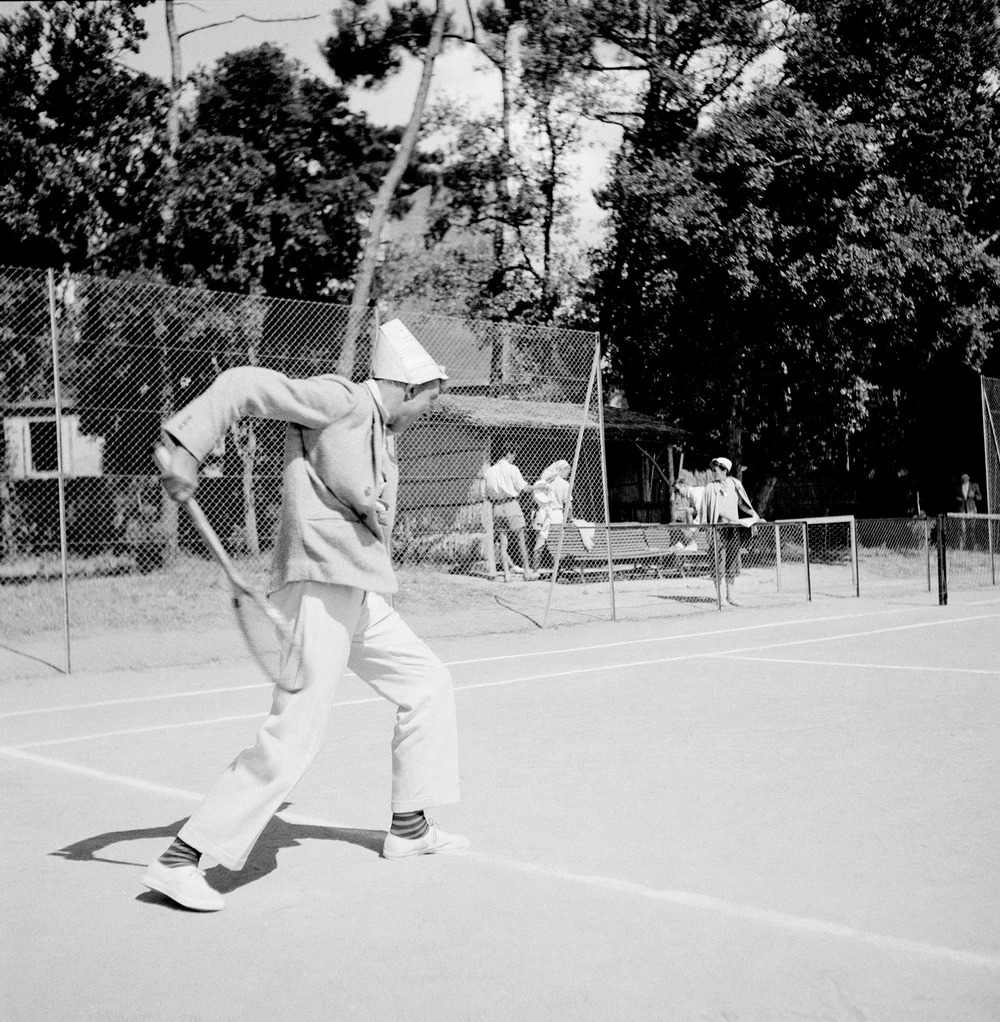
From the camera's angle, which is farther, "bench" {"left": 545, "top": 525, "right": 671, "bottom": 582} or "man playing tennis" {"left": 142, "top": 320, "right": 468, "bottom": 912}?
"bench" {"left": 545, "top": 525, "right": 671, "bottom": 582}

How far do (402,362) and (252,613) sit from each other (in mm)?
1050

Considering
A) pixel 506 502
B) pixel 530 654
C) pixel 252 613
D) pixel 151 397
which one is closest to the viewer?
pixel 252 613

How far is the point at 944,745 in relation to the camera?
7.02m

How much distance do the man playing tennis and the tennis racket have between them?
50mm

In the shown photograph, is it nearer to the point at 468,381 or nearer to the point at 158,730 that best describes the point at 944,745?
the point at 158,730

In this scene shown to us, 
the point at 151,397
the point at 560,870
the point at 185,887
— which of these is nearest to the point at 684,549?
the point at 151,397

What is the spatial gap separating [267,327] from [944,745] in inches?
387

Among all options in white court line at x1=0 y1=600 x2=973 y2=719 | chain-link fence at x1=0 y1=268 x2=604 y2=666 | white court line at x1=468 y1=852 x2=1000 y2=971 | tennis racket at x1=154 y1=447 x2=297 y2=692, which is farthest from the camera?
chain-link fence at x1=0 y1=268 x2=604 y2=666

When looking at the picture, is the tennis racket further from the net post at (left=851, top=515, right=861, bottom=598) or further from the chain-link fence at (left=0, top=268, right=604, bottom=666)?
the net post at (left=851, top=515, right=861, bottom=598)

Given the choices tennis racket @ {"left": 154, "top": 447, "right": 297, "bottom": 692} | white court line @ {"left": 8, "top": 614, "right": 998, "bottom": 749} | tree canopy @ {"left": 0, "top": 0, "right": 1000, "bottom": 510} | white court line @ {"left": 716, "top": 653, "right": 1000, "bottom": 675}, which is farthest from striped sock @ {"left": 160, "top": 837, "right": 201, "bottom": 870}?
tree canopy @ {"left": 0, "top": 0, "right": 1000, "bottom": 510}

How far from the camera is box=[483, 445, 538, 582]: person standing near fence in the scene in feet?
63.2

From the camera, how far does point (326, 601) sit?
463cm

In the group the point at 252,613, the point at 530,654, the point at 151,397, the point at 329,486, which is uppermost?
the point at 151,397

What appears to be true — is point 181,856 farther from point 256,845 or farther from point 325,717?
point 256,845
